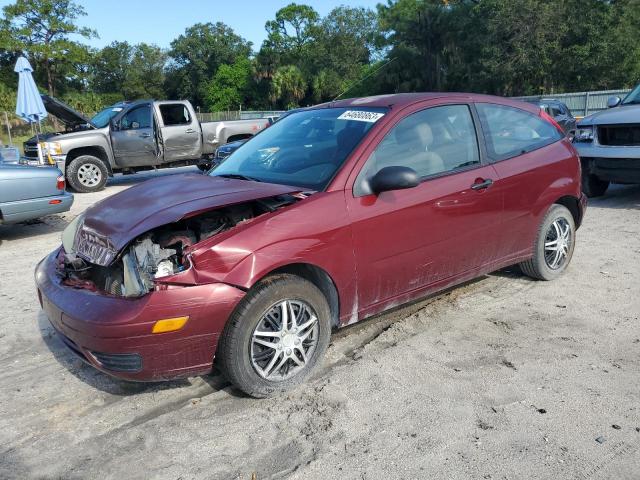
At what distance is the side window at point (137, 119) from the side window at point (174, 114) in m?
0.35

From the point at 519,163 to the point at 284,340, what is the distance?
2560 millimetres

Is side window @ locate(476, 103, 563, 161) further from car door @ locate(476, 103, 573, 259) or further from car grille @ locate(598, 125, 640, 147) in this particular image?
car grille @ locate(598, 125, 640, 147)

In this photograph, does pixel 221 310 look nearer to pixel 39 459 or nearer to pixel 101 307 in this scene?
pixel 101 307

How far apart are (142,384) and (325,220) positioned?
1.58m

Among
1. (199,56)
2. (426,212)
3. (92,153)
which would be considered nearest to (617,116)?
(426,212)

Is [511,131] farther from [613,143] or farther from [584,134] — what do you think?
[584,134]

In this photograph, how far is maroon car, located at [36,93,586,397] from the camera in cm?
298

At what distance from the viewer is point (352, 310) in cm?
362

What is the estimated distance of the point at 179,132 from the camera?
13.5 meters

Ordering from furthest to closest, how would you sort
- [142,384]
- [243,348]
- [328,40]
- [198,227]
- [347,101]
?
[328,40] < [347,101] < [142,384] < [198,227] < [243,348]

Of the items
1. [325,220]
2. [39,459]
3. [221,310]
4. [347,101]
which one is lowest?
[39,459]

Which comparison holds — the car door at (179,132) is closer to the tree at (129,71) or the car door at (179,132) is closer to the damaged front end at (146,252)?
the damaged front end at (146,252)

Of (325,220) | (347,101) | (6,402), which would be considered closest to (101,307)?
(6,402)

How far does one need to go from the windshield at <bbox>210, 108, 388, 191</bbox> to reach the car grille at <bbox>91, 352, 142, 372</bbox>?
4.82 feet
